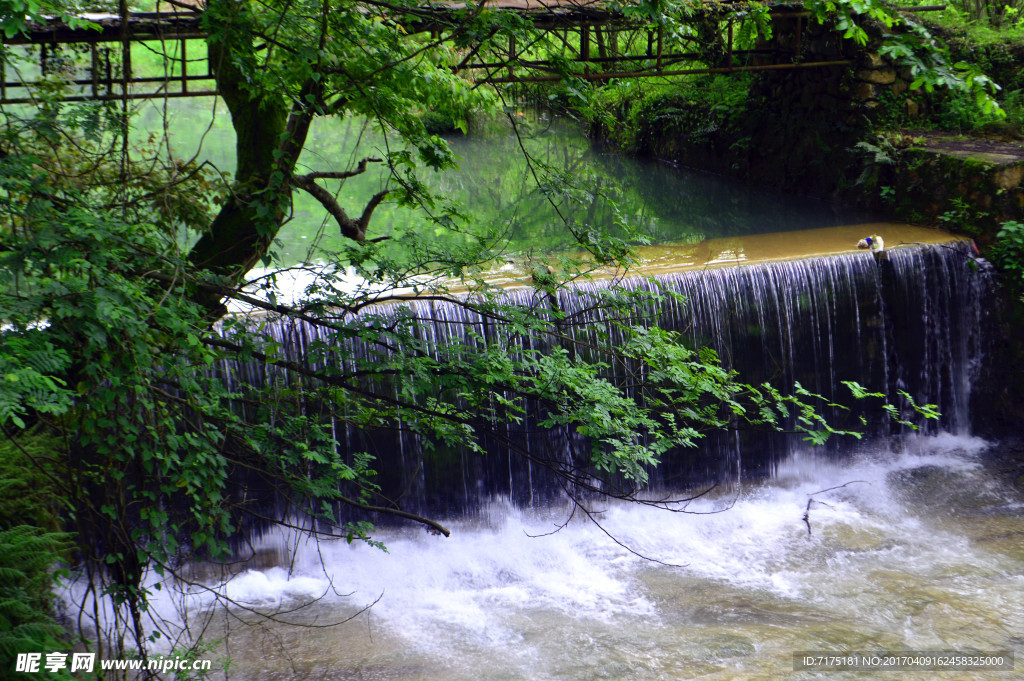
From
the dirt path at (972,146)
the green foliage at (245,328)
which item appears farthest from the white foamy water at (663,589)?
the dirt path at (972,146)

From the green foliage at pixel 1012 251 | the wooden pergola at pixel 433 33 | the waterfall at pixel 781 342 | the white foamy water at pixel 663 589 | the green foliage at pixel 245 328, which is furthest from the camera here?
the green foliage at pixel 1012 251

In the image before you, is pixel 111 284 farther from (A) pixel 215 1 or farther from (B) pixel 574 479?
(B) pixel 574 479

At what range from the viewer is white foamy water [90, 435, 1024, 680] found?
18.7 feet

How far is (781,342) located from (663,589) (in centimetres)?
319

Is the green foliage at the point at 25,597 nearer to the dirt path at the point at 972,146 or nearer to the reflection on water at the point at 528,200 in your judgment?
the reflection on water at the point at 528,200

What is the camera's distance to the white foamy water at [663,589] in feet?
18.7

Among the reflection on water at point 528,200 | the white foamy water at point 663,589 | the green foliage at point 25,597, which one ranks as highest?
the reflection on water at point 528,200

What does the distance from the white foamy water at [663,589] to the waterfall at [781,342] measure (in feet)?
1.18

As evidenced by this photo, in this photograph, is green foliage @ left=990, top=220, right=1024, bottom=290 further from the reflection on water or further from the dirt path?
the reflection on water

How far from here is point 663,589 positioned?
661 cm

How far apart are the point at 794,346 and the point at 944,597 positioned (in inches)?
118

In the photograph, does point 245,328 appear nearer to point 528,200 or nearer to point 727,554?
point 727,554

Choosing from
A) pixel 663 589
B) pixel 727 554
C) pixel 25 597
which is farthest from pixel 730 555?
pixel 25 597

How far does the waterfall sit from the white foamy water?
14.1 inches
